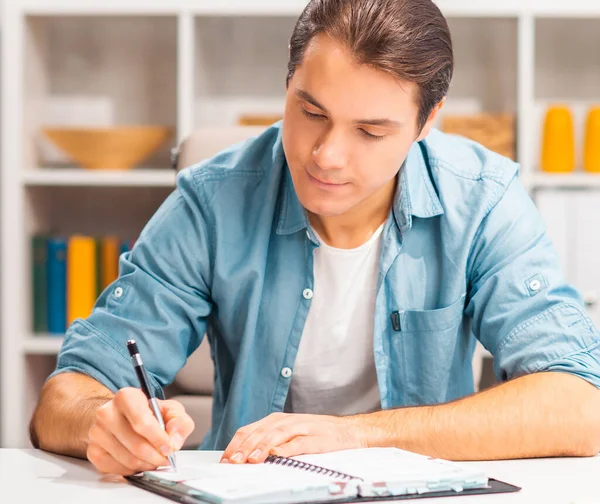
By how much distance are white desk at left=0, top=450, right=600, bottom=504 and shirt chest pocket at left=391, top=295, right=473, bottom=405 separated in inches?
13.6

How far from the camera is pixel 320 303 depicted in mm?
1460

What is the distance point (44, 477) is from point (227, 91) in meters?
2.10

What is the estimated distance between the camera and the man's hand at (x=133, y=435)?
0.97 meters

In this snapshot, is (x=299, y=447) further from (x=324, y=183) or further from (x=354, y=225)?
(x=354, y=225)

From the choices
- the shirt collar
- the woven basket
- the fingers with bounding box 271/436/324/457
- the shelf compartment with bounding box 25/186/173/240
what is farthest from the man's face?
the shelf compartment with bounding box 25/186/173/240

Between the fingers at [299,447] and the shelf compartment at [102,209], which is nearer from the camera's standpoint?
the fingers at [299,447]

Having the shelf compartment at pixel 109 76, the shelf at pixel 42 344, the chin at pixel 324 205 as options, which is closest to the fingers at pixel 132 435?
the chin at pixel 324 205

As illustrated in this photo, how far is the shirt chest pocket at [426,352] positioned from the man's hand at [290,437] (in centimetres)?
33

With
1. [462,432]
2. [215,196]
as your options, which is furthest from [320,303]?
[462,432]

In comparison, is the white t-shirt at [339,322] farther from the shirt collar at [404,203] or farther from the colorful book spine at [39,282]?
the colorful book spine at [39,282]

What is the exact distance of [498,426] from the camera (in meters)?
1.16

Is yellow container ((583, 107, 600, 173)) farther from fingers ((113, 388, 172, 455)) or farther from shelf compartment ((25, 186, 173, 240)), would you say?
fingers ((113, 388, 172, 455))

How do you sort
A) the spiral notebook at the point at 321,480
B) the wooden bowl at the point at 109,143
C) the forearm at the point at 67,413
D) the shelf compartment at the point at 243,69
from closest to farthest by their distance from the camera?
1. the spiral notebook at the point at 321,480
2. the forearm at the point at 67,413
3. the wooden bowl at the point at 109,143
4. the shelf compartment at the point at 243,69

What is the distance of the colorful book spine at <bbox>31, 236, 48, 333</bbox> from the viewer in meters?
2.75
